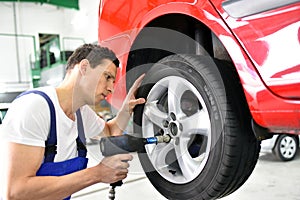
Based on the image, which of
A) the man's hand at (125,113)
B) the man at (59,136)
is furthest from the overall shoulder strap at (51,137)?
the man's hand at (125,113)

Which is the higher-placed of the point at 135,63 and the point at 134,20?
the point at 134,20

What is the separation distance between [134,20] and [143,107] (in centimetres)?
35

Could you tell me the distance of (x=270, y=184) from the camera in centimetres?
299

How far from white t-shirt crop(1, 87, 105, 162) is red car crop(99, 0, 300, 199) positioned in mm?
281

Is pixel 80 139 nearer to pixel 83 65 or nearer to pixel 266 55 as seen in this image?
pixel 83 65

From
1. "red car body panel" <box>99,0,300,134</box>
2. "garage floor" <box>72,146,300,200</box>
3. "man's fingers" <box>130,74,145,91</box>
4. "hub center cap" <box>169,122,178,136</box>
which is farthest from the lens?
"garage floor" <box>72,146,300,200</box>

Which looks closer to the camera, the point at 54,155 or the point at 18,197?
the point at 18,197

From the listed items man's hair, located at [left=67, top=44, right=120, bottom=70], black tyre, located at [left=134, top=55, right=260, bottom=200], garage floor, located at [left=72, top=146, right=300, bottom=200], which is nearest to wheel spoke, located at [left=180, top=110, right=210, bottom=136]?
black tyre, located at [left=134, top=55, right=260, bottom=200]

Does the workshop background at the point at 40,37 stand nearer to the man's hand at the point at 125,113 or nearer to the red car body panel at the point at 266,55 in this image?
the man's hand at the point at 125,113

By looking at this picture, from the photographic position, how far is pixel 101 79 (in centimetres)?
116

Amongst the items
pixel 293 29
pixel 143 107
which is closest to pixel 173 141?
pixel 143 107

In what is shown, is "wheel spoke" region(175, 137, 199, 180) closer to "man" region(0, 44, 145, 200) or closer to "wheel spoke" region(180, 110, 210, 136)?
"wheel spoke" region(180, 110, 210, 136)

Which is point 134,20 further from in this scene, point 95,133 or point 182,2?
point 95,133

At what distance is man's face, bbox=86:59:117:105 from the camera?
1.15 metres
